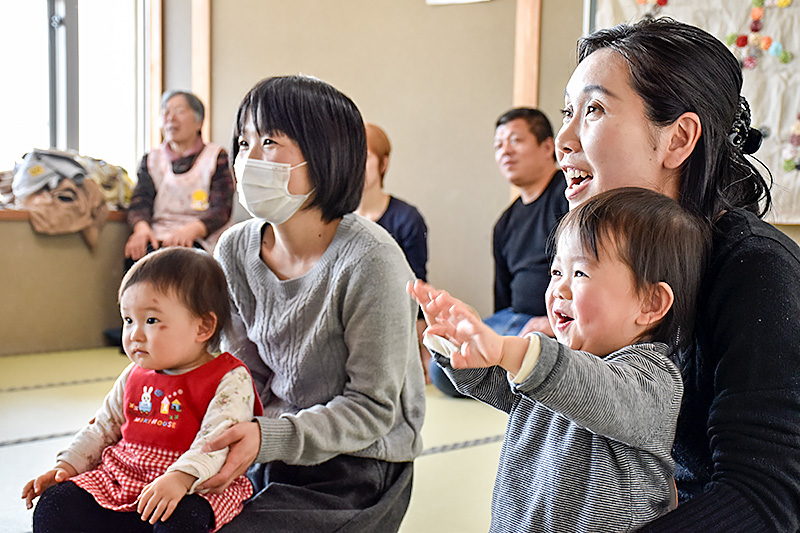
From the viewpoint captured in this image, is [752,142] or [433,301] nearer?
[433,301]

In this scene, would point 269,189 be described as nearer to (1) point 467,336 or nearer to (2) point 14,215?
(1) point 467,336

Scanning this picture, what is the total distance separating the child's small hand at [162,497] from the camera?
103cm

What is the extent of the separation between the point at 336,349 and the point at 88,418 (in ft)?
4.86

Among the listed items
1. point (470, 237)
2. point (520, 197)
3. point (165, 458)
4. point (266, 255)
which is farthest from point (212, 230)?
point (165, 458)

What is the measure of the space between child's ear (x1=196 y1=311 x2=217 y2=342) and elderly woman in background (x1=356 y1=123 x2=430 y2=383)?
6.27ft

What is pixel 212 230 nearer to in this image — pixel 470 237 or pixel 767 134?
pixel 470 237

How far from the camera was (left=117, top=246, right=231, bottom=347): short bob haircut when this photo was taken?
48.9 inches

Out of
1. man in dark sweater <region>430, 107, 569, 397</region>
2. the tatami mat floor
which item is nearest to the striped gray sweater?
the tatami mat floor

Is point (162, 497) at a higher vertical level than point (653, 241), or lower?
lower

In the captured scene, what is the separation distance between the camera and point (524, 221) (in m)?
3.10

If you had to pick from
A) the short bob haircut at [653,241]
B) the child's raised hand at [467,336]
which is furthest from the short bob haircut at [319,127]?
the child's raised hand at [467,336]

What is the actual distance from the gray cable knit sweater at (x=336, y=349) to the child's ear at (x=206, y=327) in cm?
11

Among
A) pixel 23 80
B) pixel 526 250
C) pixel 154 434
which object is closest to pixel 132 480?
pixel 154 434

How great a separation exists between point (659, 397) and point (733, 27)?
8.47 feet
